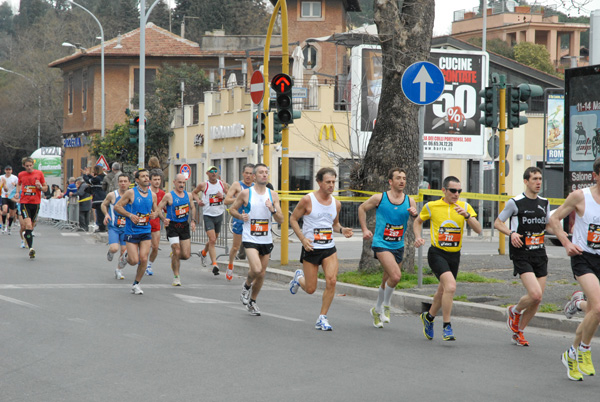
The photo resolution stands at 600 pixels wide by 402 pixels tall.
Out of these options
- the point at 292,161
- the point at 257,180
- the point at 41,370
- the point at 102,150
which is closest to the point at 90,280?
the point at 257,180

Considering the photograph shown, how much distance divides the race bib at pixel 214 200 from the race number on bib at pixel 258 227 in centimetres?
559

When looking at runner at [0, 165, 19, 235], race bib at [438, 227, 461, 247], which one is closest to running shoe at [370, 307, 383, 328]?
race bib at [438, 227, 461, 247]

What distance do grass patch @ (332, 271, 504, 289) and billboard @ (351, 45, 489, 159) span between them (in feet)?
62.6

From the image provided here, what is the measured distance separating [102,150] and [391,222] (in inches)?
1621

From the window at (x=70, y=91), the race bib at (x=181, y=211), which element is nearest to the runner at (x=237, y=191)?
the race bib at (x=181, y=211)

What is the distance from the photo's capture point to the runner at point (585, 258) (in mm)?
7758

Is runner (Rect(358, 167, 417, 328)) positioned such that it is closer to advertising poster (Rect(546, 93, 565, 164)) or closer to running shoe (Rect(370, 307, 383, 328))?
running shoe (Rect(370, 307, 383, 328))

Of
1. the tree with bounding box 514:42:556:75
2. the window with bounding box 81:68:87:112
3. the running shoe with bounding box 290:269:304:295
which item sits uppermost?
the tree with bounding box 514:42:556:75

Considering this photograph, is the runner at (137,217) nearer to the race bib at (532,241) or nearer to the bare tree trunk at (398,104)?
the bare tree trunk at (398,104)

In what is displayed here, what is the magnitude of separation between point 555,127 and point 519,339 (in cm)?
2751

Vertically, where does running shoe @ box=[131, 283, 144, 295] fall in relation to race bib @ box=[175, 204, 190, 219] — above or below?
below

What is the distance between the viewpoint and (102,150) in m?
50.1

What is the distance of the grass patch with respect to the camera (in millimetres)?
14223

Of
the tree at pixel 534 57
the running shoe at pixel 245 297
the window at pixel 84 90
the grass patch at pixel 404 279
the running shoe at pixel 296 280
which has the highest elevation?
the tree at pixel 534 57
